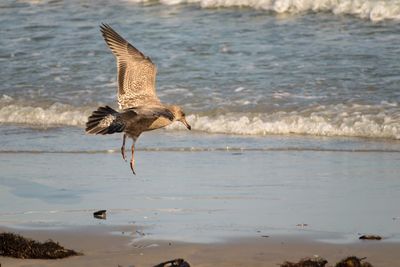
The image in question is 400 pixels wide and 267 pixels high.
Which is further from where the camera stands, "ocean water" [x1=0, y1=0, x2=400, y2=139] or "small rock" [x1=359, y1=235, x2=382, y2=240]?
"ocean water" [x1=0, y1=0, x2=400, y2=139]

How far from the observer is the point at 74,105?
38.2ft

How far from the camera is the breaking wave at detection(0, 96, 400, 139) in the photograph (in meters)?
9.88

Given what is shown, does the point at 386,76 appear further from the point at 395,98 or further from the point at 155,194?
the point at 155,194

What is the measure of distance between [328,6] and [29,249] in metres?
10.1

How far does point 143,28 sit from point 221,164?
6.70 m

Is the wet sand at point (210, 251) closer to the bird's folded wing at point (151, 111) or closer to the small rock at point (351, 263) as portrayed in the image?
the small rock at point (351, 263)

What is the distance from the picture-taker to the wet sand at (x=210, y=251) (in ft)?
19.1

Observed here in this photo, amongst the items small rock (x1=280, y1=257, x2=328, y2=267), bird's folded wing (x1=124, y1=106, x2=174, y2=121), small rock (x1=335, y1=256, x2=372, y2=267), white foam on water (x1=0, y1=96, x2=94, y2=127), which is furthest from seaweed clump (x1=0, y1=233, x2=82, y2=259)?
white foam on water (x1=0, y1=96, x2=94, y2=127)

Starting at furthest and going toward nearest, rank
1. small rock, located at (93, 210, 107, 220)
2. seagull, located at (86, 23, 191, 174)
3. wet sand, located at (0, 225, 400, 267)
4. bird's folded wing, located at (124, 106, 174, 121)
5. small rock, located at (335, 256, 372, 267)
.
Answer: bird's folded wing, located at (124, 106, 174, 121)
seagull, located at (86, 23, 191, 174)
small rock, located at (93, 210, 107, 220)
wet sand, located at (0, 225, 400, 267)
small rock, located at (335, 256, 372, 267)

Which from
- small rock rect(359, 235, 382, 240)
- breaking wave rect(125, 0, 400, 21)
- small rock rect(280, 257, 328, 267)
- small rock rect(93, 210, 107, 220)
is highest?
breaking wave rect(125, 0, 400, 21)

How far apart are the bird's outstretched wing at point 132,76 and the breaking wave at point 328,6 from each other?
6082mm

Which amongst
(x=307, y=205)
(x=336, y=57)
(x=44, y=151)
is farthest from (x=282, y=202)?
(x=336, y=57)

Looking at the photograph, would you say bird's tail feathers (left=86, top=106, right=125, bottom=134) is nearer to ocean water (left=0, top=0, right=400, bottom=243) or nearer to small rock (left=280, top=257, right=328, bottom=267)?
ocean water (left=0, top=0, right=400, bottom=243)

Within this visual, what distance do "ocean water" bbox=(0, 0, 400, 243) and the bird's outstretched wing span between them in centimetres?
57
